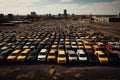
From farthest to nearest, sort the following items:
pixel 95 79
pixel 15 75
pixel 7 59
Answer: pixel 7 59
pixel 15 75
pixel 95 79

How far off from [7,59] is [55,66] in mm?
7003

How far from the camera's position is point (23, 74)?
1641 cm

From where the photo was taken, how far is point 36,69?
1773 centimetres

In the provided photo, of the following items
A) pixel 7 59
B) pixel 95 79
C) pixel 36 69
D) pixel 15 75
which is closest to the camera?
pixel 95 79

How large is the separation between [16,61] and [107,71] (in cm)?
1226

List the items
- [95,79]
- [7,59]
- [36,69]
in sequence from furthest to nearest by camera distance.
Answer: [7,59] < [36,69] < [95,79]

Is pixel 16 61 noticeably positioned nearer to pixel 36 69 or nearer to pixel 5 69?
pixel 5 69

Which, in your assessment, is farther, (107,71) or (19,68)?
(19,68)

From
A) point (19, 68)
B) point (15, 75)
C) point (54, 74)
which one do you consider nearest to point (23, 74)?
point (15, 75)

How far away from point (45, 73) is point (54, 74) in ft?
3.59

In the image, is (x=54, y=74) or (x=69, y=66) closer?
(x=54, y=74)

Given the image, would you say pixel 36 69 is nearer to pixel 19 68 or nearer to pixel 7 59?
pixel 19 68

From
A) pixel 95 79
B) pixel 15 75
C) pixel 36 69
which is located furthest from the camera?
pixel 36 69

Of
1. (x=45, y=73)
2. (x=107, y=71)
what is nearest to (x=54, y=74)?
(x=45, y=73)
